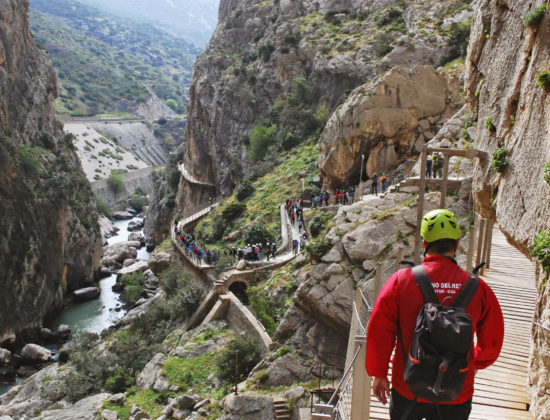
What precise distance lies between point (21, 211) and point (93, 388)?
21282 millimetres

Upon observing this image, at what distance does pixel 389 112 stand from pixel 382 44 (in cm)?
1529

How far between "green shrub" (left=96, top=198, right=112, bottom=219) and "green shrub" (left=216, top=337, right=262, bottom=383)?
201ft

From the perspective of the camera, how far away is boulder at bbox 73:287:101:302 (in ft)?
137

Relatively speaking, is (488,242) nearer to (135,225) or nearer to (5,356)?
(5,356)

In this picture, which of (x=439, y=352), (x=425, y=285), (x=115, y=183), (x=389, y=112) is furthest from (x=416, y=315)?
(x=115, y=183)

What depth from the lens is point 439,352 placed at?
317 cm

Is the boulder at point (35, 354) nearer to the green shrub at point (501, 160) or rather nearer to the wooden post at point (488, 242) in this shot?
the wooden post at point (488, 242)

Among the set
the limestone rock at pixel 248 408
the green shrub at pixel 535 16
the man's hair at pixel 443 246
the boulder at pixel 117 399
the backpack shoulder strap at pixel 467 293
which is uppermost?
the green shrub at pixel 535 16

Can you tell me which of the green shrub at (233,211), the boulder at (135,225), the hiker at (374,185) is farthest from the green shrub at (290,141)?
the boulder at (135,225)

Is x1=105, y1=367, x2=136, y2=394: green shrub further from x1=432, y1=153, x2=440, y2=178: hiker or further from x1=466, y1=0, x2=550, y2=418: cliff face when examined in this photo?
x1=466, y1=0, x2=550, y2=418: cliff face

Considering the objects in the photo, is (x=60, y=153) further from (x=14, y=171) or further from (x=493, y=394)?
(x=493, y=394)

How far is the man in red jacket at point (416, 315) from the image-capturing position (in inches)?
137

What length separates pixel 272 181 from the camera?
40.4 meters

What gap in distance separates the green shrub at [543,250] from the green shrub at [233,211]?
31.8 m
